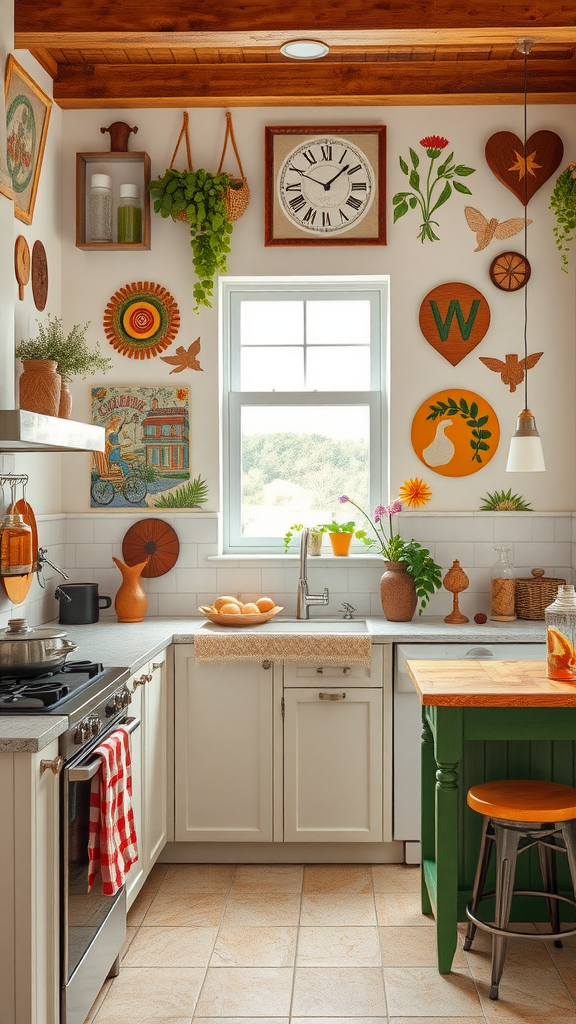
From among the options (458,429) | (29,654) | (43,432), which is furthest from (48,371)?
(458,429)

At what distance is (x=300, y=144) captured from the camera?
4.21m

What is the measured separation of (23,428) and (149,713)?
1327 mm

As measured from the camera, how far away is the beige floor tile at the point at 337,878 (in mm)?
3506

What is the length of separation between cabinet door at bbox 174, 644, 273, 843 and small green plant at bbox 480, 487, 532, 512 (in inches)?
52.1

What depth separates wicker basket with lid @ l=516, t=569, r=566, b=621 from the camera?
403 cm

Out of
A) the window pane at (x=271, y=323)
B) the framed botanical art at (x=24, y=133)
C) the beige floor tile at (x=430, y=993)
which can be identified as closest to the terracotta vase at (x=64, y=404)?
the framed botanical art at (x=24, y=133)

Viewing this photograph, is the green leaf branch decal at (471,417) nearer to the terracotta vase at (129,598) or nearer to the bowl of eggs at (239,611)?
the bowl of eggs at (239,611)

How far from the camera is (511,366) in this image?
13.8ft

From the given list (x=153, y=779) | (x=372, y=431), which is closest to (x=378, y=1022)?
(x=153, y=779)

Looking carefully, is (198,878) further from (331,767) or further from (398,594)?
(398,594)

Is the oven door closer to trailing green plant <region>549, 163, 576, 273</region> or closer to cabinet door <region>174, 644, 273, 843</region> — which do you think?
cabinet door <region>174, 644, 273, 843</region>

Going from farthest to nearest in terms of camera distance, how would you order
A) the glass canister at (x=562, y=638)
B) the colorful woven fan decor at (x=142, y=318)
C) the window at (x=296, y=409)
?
1. the window at (x=296, y=409)
2. the colorful woven fan decor at (x=142, y=318)
3. the glass canister at (x=562, y=638)

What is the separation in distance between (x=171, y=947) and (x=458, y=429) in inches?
96.6

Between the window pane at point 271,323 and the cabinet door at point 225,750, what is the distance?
160 centimetres
